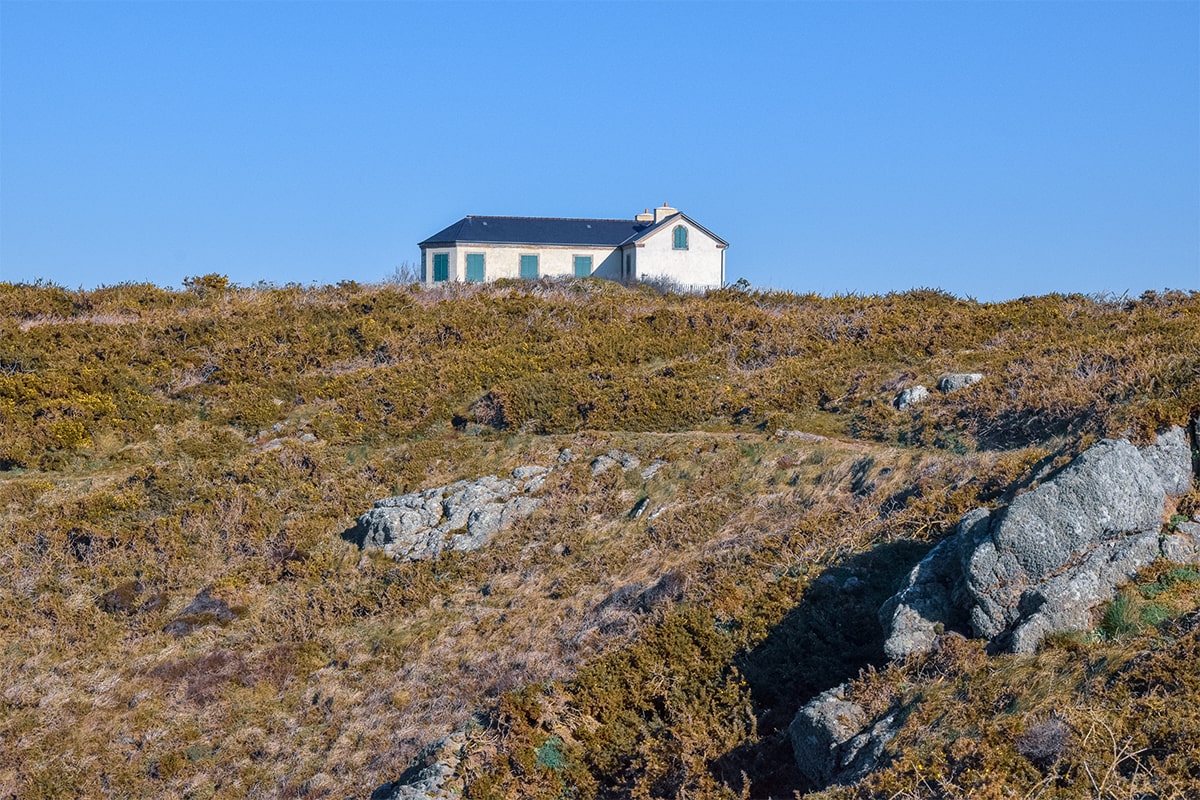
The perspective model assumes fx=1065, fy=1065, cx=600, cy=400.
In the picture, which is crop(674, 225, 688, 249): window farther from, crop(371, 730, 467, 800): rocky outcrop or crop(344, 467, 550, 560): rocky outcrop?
crop(371, 730, 467, 800): rocky outcrop

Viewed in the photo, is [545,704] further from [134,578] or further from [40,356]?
[40,356]

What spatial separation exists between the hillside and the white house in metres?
16.6

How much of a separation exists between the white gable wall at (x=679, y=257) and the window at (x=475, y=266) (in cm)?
677

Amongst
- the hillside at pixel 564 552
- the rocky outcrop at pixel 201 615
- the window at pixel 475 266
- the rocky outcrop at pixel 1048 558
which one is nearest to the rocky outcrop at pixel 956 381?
the hillside at pixel 564 552

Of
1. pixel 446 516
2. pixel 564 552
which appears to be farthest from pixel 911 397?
pixel 446 516

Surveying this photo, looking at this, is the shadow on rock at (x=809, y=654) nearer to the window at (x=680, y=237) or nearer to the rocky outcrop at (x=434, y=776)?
the rocky outcrop at (x=434, y=776)

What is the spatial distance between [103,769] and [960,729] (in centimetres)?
1047

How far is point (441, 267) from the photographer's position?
1859 inches

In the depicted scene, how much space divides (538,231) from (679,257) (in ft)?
22.3

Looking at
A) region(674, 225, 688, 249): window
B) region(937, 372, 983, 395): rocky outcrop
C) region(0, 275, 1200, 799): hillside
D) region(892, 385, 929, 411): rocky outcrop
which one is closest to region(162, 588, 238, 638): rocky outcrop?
region(0, 275, 1200, 799): hillside

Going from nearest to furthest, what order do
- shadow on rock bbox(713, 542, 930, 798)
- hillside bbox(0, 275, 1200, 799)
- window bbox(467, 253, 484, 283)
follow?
hillside bbox(0, 275, 1200, 799) < shadow on rock bbox(713, 542, 930, 798) < window bbox(467, 253, 484, 283)

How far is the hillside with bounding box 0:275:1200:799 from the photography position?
10.6 meters

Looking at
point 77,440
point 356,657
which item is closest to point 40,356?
point 77,440

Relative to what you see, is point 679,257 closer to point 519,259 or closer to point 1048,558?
point 519,259
